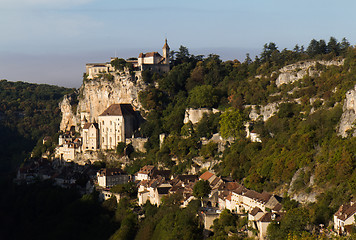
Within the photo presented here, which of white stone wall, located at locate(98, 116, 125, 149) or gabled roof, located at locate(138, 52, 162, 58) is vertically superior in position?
gabled roof, located at locate(138, 52, 162, 58)

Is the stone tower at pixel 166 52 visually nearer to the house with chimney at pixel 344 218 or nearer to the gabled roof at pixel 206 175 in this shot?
the gabled roof at pixel 206 175

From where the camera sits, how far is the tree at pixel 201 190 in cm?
4591

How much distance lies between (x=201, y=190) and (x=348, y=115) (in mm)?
12220

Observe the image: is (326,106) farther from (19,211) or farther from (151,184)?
(19,211)

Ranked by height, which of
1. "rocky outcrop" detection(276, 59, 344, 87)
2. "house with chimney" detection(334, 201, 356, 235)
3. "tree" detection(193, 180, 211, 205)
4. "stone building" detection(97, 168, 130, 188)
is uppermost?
"rocky outcrop" detection(276, 59, 344, 87)

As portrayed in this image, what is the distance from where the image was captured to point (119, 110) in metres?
68.2

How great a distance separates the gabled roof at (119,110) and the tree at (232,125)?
14495 mm

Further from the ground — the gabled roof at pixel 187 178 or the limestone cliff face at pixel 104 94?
the limestone cliff face at pixel 104 94

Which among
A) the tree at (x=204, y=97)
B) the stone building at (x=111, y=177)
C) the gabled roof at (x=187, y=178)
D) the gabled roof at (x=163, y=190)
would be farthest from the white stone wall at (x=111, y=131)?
the gabled roof at (x=163, y=190)

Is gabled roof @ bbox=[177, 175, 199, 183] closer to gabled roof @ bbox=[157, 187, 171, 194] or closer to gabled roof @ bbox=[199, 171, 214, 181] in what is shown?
gabled roof @ bbox=[199, 171, 214, 181]

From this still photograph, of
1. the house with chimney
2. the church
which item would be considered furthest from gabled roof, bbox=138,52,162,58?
the house with chimney

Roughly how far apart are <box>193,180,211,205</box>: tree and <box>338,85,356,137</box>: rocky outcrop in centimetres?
1077

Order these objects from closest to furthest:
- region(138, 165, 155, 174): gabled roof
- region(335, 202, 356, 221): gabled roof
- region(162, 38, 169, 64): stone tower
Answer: region(335, 202, 356, 221): gabled roof, region(138, 165, 155, 174): gabled roof, region(162, 38, 169, 64): stone tower

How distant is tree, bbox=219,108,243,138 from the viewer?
56312 millimetres
